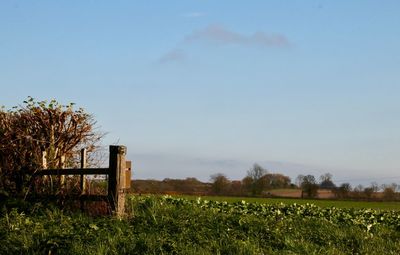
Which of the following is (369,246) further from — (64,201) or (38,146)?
(38,146)

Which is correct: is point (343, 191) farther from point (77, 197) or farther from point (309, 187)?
point (77, 197)

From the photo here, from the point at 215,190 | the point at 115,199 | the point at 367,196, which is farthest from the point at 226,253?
the point at 367,196

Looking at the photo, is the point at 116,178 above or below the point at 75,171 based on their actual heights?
below

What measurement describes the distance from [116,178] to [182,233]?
2.77 meters

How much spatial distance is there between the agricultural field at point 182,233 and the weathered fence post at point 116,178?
1.05 feet

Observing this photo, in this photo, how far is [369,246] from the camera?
1280cm

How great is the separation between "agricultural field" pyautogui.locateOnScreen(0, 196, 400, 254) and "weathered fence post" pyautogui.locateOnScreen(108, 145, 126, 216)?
1.05 feet

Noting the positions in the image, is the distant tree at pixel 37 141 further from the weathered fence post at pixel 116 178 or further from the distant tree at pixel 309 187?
the distant tree at pixel 309 187

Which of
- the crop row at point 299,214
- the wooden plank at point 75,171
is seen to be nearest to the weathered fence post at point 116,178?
the wooden plank at point 75,171

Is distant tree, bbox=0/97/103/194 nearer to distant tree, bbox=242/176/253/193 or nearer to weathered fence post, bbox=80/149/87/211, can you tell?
weathered fence post, bbox=80/149/87/211

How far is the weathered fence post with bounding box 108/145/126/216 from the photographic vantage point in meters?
14.4

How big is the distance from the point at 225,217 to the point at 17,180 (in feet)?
19.3

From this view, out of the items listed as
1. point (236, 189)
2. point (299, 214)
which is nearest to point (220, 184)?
point (236, 189)

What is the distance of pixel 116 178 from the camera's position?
14.4m
